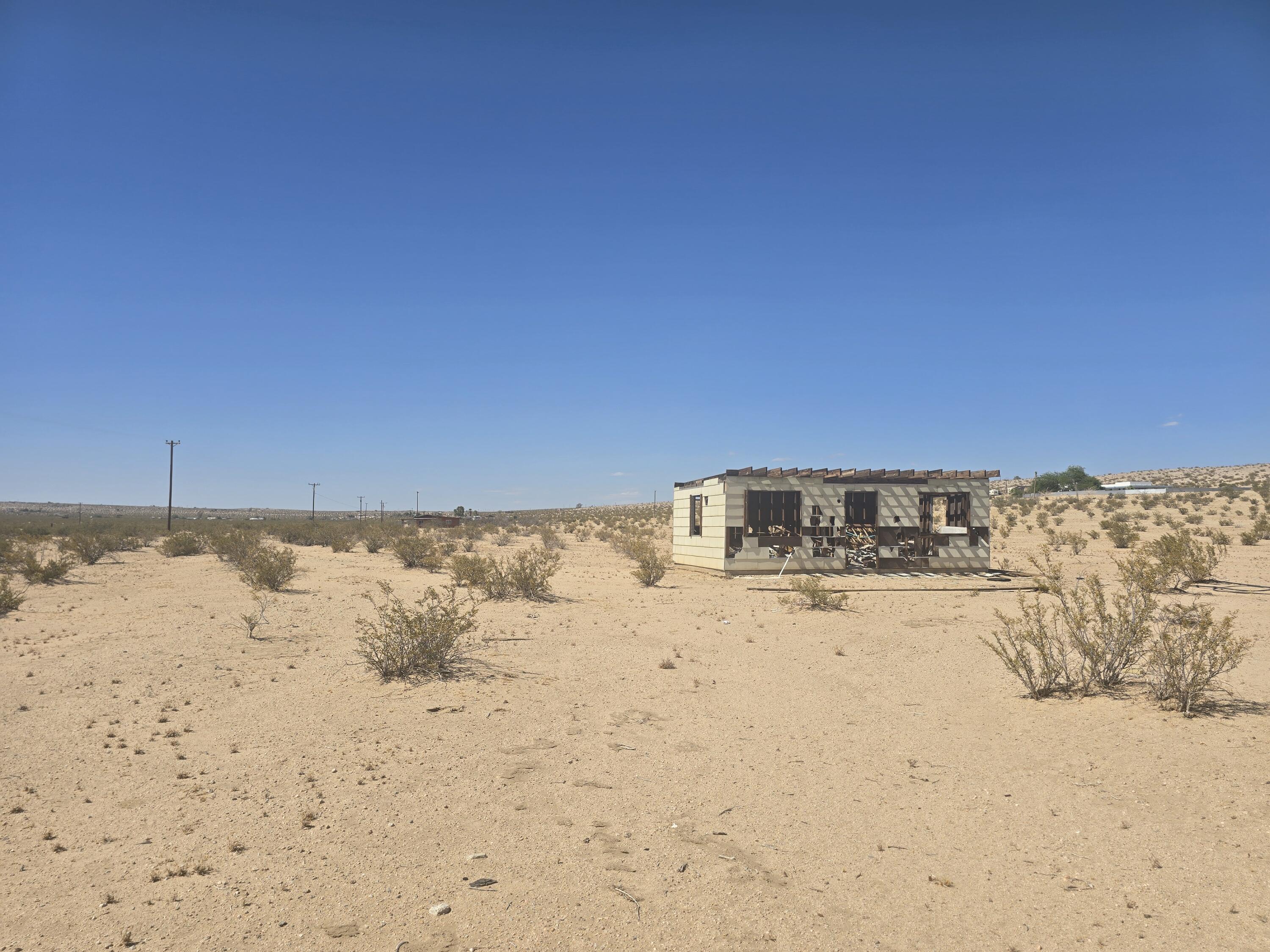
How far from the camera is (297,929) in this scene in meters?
4.12

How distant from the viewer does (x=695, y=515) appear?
26.1 metres

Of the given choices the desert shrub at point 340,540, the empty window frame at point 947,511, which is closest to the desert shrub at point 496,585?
the empty window frame at point 947,511

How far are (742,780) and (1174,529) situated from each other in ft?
117

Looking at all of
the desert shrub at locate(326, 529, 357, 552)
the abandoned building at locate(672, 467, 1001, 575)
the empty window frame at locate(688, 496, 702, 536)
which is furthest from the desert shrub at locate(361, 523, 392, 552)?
the abandoned building at locate(672, 467, 1001, 575)

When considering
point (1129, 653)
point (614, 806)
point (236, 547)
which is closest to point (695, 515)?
point (236, 547)

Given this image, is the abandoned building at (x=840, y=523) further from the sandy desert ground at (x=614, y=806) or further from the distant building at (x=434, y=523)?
the distant building at (x=434, y=523)

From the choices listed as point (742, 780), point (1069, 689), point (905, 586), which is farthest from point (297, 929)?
point (905, 586)

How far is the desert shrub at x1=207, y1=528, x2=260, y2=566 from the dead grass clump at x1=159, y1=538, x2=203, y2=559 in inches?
34.8

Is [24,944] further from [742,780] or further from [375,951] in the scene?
[742,780]

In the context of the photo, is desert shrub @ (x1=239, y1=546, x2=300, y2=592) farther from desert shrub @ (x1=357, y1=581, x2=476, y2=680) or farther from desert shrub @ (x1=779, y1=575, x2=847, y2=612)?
desert shrub @ (x1=779, y1=575, x2=847, y2=612)

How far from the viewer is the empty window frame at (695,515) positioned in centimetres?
2577

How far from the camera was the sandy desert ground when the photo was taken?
4227 mm

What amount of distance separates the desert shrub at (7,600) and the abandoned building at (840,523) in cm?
1698

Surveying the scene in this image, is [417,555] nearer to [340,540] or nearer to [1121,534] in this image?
[340,540]
